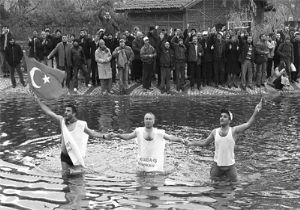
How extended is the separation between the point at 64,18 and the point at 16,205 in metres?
29.8

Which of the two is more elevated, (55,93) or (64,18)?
(64,18)

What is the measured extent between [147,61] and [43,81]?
38.4ft

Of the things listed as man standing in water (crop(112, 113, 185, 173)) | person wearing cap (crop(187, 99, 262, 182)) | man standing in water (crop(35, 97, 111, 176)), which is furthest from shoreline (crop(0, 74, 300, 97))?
person wearing cap (crop(187, 99, 262, 182))

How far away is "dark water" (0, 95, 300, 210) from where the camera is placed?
1129cm

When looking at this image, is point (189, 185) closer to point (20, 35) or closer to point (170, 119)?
point (170, 119)

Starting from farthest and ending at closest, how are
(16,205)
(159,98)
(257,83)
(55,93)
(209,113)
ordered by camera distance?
(257,83) < (159,98) < (209,113) < (55,93) < (16,205)

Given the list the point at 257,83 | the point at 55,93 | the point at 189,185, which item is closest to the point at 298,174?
the point at 189,185

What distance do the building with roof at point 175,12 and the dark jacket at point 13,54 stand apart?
10.7m

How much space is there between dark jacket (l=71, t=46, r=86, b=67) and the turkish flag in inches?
464

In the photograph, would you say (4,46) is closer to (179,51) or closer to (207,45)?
(179,51)

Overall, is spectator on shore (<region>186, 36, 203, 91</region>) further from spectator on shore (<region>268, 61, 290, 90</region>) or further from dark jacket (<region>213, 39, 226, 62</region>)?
spectator on shore (<region>268, 61, 290, 90</region>)

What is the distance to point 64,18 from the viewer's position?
39.7m

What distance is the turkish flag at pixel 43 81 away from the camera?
14.6m

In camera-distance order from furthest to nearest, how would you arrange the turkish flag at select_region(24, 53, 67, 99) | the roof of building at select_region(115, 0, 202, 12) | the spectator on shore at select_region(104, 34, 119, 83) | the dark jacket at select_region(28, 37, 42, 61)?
the roof of building at select_region(115, 0, 202, 12)
the dark jacket at select_region(28, 37, 42, 61)
the spectator on shore at select_region(104, 34, 119, 83)
the turkish flag at select_region(24, 53, 67, 99)
